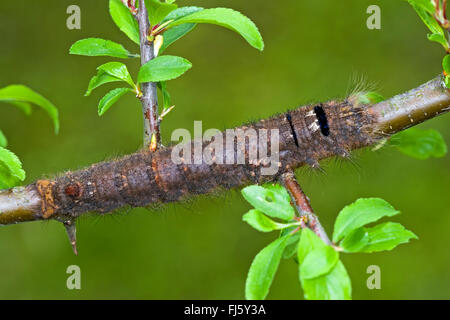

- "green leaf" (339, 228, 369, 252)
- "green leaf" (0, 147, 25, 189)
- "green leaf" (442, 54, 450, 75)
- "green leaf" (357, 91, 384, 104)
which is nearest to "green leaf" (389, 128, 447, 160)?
"green leaf" (357, 91, 384, 104)

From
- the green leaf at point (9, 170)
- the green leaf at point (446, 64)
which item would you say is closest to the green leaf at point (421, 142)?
the green leaf at point (446, 64)

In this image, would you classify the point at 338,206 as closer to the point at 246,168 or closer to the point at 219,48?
the point at 219,48

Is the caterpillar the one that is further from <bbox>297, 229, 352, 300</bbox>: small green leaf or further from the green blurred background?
the green blurred background

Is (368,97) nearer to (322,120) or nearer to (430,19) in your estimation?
(322,120)

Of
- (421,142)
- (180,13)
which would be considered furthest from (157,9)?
(421,142)

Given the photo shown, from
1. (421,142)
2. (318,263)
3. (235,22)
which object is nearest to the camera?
(318,263)

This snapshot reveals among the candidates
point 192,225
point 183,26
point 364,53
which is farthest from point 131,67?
point 183,26

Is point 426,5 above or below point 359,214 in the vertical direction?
above

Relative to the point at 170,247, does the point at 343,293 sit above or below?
below
